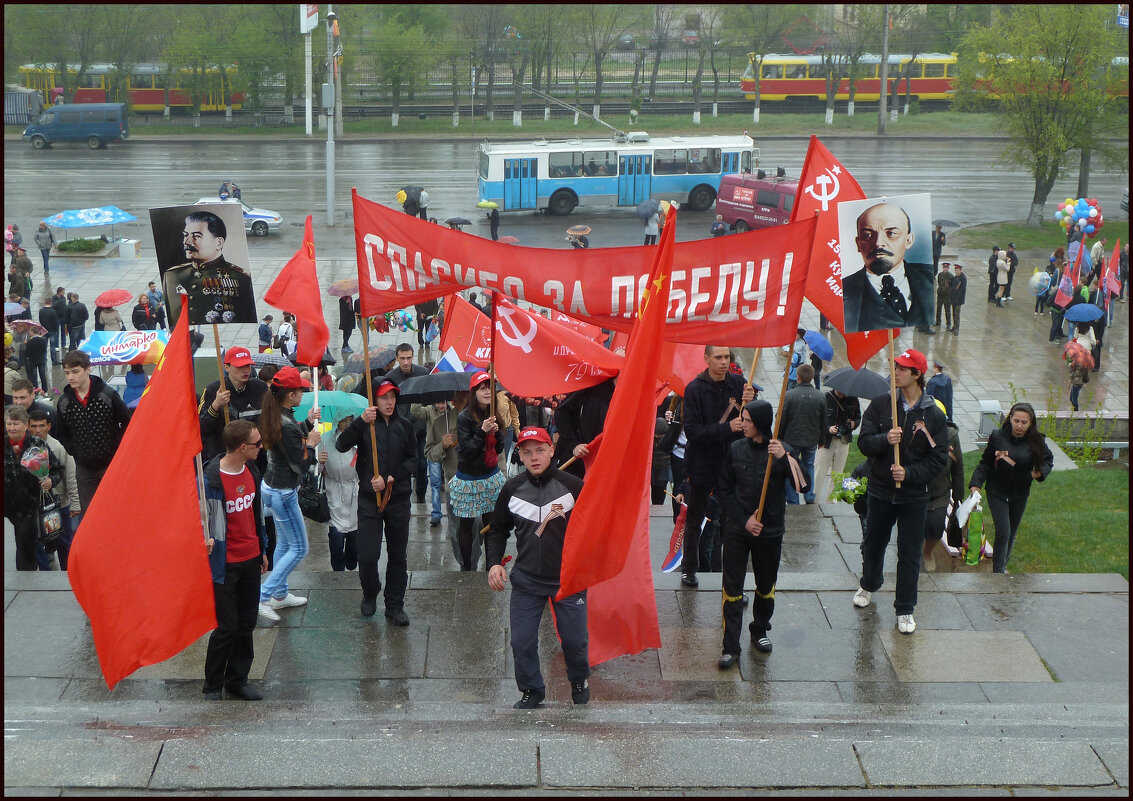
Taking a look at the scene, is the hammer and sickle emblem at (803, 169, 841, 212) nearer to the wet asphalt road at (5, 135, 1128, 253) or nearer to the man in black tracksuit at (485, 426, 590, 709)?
the man in black tracksuit at (485, 426, 590, 709)

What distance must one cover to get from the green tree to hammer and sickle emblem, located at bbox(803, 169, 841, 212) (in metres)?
27.7

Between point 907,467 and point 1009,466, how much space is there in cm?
202

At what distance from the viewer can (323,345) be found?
8.96m

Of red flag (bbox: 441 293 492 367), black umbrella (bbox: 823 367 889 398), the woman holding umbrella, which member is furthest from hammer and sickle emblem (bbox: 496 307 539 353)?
black umbrella (bbox: 823 367 889 398)

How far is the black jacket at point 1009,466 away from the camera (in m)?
8.87

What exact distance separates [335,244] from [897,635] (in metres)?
25.1

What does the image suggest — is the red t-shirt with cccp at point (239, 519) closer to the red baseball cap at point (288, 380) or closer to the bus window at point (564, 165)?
the red baseball cap at point (288, 380)

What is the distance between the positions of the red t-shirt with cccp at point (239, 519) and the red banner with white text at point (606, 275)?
1.51 metres

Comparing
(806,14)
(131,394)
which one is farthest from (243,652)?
(806,14)

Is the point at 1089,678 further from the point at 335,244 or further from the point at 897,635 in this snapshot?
the point at 335,244

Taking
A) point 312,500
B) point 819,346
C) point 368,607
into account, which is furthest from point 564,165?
point 368,607

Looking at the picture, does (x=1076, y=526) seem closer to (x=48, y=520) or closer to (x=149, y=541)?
(x=149, y=541)

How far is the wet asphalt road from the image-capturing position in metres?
33.5

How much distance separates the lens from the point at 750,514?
7062 mm
